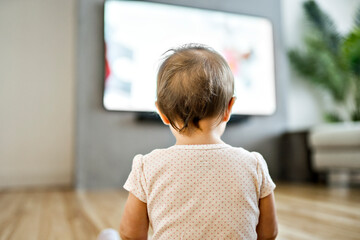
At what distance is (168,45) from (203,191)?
7.53ft

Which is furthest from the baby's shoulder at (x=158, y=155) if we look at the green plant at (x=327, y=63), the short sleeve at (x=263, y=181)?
the green plant at (x=327, y=63)

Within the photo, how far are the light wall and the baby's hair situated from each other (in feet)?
7.99

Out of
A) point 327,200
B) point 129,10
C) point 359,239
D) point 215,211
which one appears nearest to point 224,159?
point 215,211

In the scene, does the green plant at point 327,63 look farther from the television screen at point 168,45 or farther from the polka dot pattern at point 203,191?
the polka dot pattern at point 203,191

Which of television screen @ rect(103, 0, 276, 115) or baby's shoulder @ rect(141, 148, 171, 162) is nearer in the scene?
baby's shoulder @ rect(141, 148, 171, 162)

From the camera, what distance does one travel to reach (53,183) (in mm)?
2781

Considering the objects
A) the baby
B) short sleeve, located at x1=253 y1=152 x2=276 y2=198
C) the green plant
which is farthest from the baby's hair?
the green plant

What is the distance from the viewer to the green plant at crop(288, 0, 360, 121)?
145 inches

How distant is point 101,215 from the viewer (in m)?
1.44

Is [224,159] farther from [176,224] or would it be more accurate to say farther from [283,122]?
[283,122]

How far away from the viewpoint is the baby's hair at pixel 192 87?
58 cm

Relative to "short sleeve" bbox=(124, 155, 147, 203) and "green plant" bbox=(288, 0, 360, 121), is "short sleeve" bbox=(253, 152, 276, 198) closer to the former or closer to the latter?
"short sleeve" bbox=(124, 155, 147, 203)

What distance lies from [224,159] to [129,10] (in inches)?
89.5

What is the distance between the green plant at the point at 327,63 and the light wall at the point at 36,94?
8.22 ft
